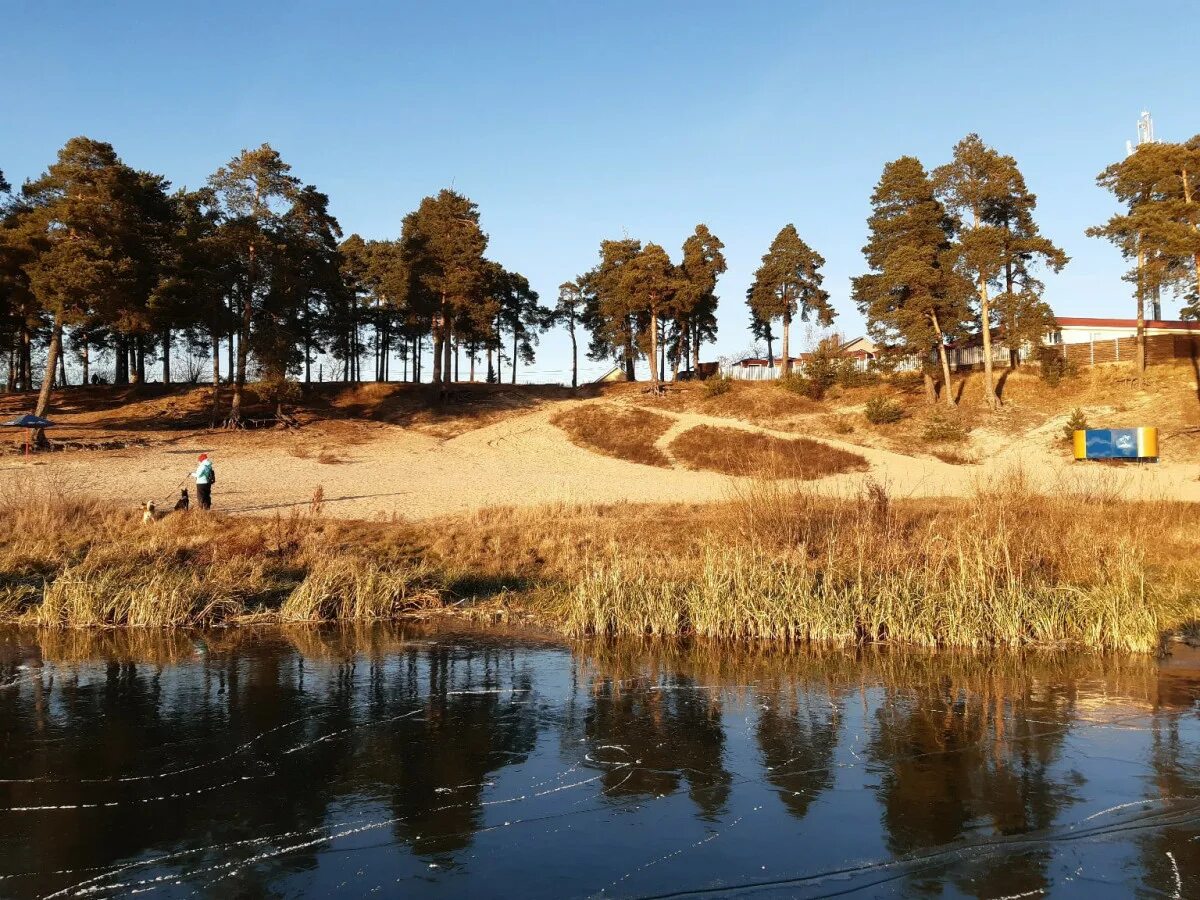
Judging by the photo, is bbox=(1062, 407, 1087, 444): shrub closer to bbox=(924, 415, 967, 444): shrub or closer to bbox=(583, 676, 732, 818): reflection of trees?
bbox=(924, 415, 967, 444): shrub

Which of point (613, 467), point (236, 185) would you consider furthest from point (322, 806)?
point (236, 185)

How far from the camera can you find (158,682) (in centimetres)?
1048

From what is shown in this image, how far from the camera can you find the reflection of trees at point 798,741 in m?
7.39

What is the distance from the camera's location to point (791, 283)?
65.4 m

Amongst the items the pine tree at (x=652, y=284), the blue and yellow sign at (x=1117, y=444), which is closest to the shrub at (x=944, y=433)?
the blue and yellow sign at (x=1117, y=444)

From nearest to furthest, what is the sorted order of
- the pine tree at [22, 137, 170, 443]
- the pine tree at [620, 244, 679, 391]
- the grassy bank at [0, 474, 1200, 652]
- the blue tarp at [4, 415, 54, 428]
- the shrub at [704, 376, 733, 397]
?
the grassy bank at [0, 474, 1200, 652], the blue tarp at [4, 415, 54, 428], the pine tree at [22, 137, 170, 443], the shrub at [704, 376, 733, 397], the pine tree at [620, 244, 679, 391]

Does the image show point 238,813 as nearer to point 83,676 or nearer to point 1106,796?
point 83,676

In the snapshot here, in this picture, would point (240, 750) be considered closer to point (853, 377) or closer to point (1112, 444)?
point (1112, 444)

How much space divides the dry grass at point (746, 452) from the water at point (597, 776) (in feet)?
85.7

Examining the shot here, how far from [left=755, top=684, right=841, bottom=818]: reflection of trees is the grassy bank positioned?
2937 millimetres

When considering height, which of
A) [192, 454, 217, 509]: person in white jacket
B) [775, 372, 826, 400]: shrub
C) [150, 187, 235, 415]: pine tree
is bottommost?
[192, 454, 217, 509]: person in white jacket

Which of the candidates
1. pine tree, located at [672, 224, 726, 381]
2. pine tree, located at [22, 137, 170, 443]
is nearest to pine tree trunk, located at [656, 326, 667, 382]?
pine tree, located at [672, 224, 726, 381]

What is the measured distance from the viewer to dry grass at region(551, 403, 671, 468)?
45906 millimetres

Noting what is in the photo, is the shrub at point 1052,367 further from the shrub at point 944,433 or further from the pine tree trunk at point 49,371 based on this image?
the pine tree trunk at point 49,371
